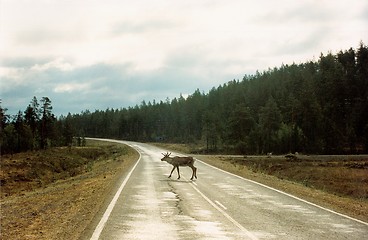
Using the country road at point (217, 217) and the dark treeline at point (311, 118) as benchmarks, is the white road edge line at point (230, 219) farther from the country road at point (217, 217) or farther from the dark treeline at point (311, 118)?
the dark treeline at point (311, 118)

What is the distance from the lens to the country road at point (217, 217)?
9719 mm

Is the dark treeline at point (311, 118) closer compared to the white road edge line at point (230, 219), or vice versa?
the white road edge line at point (230, 219)

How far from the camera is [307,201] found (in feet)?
52.3

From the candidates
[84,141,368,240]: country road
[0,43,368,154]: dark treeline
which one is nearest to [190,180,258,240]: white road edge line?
[84,141,368,240]: country road

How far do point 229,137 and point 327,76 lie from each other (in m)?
26.2

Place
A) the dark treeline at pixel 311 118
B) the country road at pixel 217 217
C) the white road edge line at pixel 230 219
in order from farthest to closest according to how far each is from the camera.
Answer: the dark treeline at pixel 311 118 < the country road at pixel 217 217 < the white road edge line at pixel 230 219

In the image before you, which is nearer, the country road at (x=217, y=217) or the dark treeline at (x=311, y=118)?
the country road at (x=217, y=217)

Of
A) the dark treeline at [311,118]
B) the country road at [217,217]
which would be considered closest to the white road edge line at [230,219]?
the country road at [217,217]

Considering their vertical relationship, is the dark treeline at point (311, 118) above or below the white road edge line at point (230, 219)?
above

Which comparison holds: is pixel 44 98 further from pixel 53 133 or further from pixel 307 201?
pixel 307 201

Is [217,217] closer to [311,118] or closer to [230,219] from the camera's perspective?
[230,219]

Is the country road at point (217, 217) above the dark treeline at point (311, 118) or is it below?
below

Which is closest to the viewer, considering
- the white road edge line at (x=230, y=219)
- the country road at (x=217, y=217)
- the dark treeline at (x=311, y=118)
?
the white road edge line at (x=230, y=219)

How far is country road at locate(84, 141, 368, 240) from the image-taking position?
9719mm
